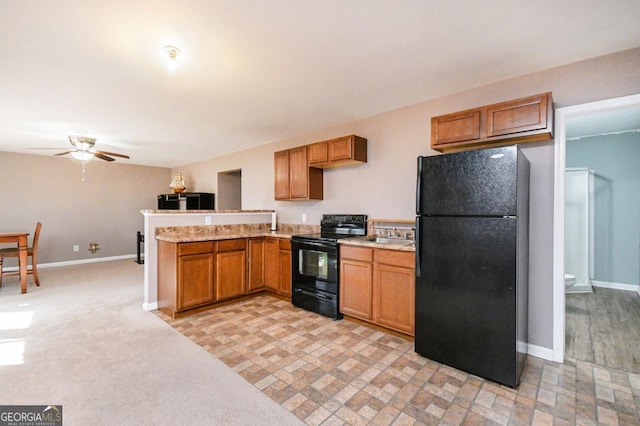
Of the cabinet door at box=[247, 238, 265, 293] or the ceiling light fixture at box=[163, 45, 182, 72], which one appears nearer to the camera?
the ceiling light fixture at box=[163, 45, 182, 72]

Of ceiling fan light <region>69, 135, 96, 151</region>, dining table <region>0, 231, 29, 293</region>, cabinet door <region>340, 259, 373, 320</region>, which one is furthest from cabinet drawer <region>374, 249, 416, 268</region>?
dining table <region>0, 231, 29, 293</region>

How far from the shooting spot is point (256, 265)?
4160mm

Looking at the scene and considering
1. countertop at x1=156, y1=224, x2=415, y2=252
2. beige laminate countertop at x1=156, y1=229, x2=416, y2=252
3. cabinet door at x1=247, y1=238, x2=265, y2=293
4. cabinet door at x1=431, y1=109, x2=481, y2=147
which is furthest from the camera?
cabinet door at x1=247, y1=238, x2=265, y2=293

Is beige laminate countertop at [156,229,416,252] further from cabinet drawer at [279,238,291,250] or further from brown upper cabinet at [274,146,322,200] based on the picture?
brown upper cabinet at [274,146,322,200]

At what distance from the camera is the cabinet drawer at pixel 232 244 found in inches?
147

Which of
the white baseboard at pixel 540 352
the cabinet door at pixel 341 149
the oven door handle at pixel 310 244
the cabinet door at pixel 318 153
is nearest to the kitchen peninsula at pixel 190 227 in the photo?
the oven door handle at pixel 310 244

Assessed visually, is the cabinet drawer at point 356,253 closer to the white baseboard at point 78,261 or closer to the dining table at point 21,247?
the dining table at point 21,247

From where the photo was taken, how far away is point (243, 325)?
3.19 m

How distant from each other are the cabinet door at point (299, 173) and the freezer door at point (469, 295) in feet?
6.67

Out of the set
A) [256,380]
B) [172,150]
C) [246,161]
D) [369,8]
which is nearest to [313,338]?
[256,380]

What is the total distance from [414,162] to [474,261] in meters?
1.43

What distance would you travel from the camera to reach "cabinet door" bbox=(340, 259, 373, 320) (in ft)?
10.1

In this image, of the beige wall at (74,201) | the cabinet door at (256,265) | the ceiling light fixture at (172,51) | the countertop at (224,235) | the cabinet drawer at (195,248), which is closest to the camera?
the ceiling light fixture at (172,51)

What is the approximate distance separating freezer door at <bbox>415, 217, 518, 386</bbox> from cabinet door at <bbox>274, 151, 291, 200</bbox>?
2387mm
